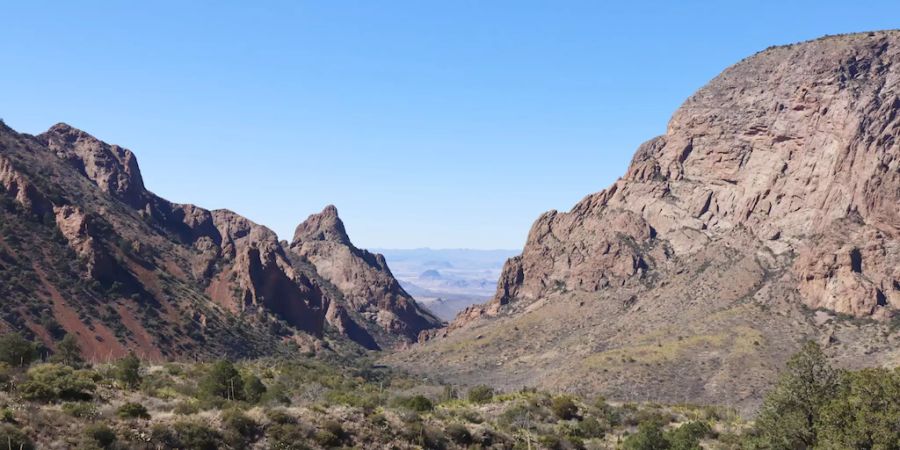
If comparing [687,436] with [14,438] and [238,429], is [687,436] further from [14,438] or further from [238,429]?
[14,438]

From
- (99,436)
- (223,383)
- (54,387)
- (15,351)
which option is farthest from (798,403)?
(15,351)

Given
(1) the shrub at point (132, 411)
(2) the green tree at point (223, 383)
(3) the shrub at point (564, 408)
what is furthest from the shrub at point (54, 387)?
(3) the shrub at point (564, 408)

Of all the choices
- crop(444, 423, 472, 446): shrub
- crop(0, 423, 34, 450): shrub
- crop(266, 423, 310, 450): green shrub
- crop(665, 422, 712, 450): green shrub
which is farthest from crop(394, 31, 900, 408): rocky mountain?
crop(0, 423, 34, 450): shrub

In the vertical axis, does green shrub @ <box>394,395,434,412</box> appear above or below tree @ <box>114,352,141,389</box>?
below

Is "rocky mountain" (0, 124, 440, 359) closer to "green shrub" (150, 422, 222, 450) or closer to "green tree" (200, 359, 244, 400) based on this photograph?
"green tree" (200, 359, 244, 400)

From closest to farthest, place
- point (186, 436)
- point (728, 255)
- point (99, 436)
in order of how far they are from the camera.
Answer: point (99, 436)
point (186, 436)
point (728, 255)

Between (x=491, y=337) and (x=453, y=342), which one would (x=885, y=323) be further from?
(x=453, y=342)

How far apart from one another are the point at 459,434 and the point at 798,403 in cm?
2116

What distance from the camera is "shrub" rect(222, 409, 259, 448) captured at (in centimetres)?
3619

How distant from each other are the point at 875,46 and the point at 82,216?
16415 cm

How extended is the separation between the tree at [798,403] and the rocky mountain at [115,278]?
91.5 metres

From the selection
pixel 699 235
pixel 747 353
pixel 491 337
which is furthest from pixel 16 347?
pixel 699 235

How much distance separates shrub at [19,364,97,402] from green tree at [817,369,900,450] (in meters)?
39.7

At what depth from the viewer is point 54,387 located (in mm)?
36562
